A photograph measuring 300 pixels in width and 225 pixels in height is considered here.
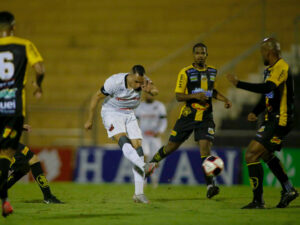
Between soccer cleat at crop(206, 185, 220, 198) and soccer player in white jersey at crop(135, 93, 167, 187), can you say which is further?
soccer player in white jersey at crop(135, 93, 167, 187)

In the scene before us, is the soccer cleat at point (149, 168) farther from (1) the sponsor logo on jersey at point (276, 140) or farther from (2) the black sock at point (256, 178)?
(1) the sponsor logo on jersey at point (276, 140)

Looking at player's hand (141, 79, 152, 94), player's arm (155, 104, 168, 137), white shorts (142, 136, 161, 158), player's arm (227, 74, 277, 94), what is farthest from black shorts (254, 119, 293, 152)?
white shorts (142, 136, 161, 158)

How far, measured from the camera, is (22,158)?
8781mm

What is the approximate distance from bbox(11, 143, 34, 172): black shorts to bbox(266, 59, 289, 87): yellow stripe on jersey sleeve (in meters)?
3.44

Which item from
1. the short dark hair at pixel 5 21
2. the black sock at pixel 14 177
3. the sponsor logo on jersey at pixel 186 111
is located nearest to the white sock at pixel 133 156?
the sponsor logo on jersey at pixel 186 111

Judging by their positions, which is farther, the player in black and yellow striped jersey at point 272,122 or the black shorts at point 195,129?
the black shorts at point 195,129

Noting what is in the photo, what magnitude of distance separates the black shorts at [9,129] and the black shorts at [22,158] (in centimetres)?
188

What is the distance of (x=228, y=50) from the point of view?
18.2m

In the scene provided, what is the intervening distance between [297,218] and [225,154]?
687 cm

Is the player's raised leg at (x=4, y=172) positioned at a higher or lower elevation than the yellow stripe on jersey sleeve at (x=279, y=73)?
lower

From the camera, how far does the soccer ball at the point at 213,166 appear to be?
27.8ft

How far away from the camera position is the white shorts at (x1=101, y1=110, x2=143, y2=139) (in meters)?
9.16

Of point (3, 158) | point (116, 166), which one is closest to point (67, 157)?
point (116, 166)

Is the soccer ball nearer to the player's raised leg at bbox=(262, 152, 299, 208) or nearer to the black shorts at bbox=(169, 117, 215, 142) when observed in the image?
the player's raised leg at bbox=(262, 152, 299, 208)
